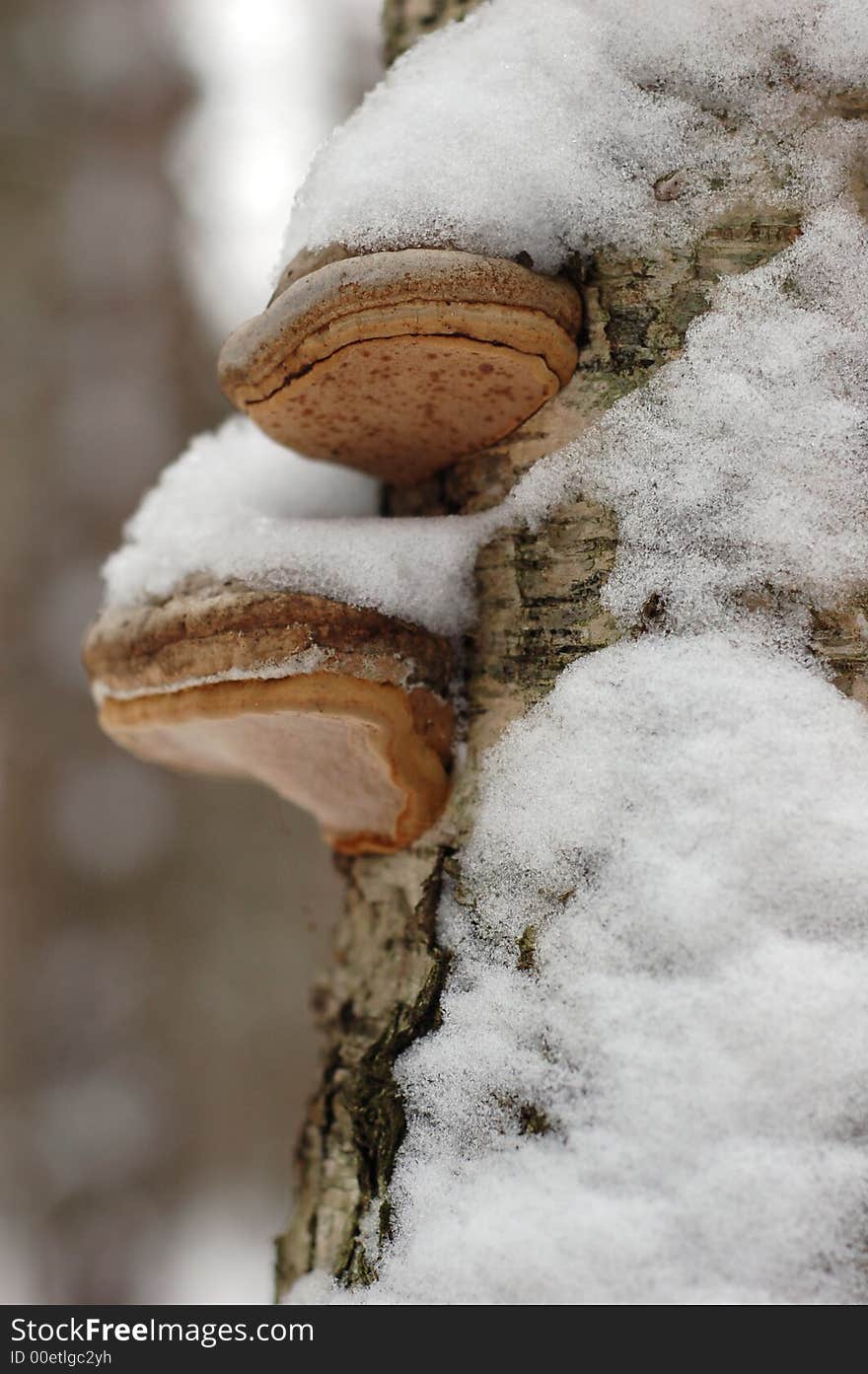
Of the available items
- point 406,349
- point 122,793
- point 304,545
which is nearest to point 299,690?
point 304,545

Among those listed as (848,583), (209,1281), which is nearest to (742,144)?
(848,583)

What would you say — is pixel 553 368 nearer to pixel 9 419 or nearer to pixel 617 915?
pixel 617 915

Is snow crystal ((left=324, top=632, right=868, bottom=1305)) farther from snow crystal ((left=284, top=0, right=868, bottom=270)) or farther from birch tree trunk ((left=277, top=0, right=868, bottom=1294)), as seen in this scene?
snow crystal ((left=284, top=0, right=868, bottom=270))

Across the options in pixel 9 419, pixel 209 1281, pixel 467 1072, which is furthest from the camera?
pixel 209 1281

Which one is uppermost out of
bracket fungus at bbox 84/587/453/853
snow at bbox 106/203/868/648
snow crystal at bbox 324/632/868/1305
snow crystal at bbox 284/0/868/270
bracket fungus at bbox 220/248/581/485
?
snow crystal at bbox 284/0/868/270

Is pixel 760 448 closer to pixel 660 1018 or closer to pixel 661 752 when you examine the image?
pixel 661 752

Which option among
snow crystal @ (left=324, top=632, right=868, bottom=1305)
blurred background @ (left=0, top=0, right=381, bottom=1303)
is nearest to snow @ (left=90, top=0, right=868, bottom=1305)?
snow crystal @ (left=324, top=632, right=868, bottom=1305)
